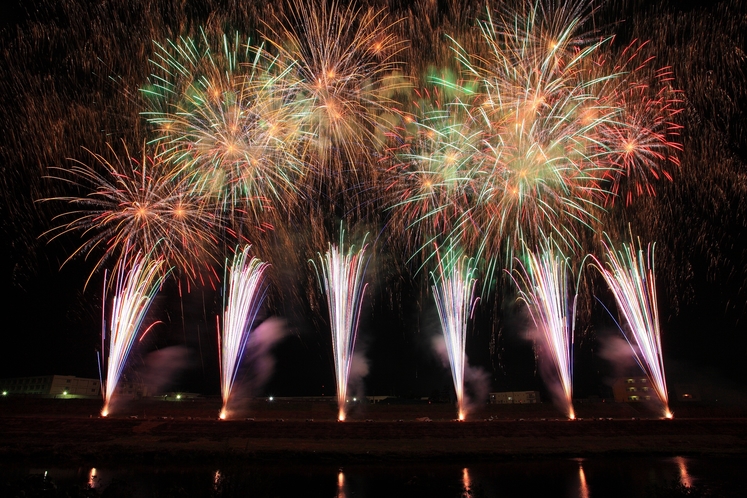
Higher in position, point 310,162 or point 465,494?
point 310,162

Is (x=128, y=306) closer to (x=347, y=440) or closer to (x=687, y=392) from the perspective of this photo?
(x=347, y=440)

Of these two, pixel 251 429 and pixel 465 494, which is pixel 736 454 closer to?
pixel 465 494

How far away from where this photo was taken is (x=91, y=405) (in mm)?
35438

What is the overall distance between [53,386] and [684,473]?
2495 inches

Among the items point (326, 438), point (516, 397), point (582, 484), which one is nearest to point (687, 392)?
point (516, 397)

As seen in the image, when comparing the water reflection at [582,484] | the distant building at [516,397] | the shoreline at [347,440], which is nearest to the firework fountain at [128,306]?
the shoreline at [347,440]

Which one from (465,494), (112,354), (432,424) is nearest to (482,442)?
(432,424)

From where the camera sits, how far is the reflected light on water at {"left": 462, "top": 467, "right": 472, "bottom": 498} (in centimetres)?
1618

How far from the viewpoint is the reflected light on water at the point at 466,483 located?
16184 mm

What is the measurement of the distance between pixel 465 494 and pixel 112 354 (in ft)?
73.6

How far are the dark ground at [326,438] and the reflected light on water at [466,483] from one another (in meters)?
Answer: 4.68

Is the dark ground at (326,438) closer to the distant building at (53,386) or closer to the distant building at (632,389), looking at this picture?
the distant building at (53,386)

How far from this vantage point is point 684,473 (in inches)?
809

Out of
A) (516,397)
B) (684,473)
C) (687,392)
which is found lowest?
(684,473)
